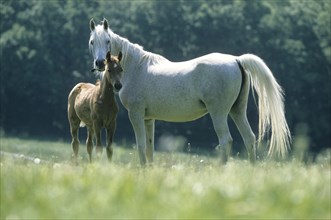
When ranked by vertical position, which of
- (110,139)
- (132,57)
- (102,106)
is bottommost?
(110,139)

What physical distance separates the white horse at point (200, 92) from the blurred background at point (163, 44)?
48.1 meters

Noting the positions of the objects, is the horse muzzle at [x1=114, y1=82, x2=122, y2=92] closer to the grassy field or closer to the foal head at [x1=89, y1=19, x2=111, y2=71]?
the foal head at [x1=89, y1=19, x2=111, y2=71]

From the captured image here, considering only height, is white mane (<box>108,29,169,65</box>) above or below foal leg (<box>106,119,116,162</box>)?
above

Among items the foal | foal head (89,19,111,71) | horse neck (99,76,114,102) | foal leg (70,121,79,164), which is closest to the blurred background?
foal leg (70,121,79,164)

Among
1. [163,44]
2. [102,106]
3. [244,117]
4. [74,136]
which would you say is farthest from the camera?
[163,44]

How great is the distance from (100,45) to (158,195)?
23.8 ft

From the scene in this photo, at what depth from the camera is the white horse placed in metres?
12.9

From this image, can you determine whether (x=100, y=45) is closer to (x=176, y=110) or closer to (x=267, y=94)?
(x=176, y=110)

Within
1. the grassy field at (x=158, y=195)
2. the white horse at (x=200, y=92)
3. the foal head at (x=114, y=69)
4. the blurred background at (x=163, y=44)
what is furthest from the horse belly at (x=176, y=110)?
the blurred background at (x=163, y=44)

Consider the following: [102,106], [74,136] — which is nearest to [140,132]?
[102,106]

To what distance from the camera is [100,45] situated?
1362 centimetres

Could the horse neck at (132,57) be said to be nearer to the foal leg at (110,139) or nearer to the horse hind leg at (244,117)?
the foal leg at (110,139)

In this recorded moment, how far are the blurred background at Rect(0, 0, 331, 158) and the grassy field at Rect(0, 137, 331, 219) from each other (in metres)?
54.2

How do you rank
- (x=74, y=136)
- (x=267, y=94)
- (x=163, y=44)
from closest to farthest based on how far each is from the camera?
(x=267, y=94) < (x=74, y=136) < (x=163, y=44)
